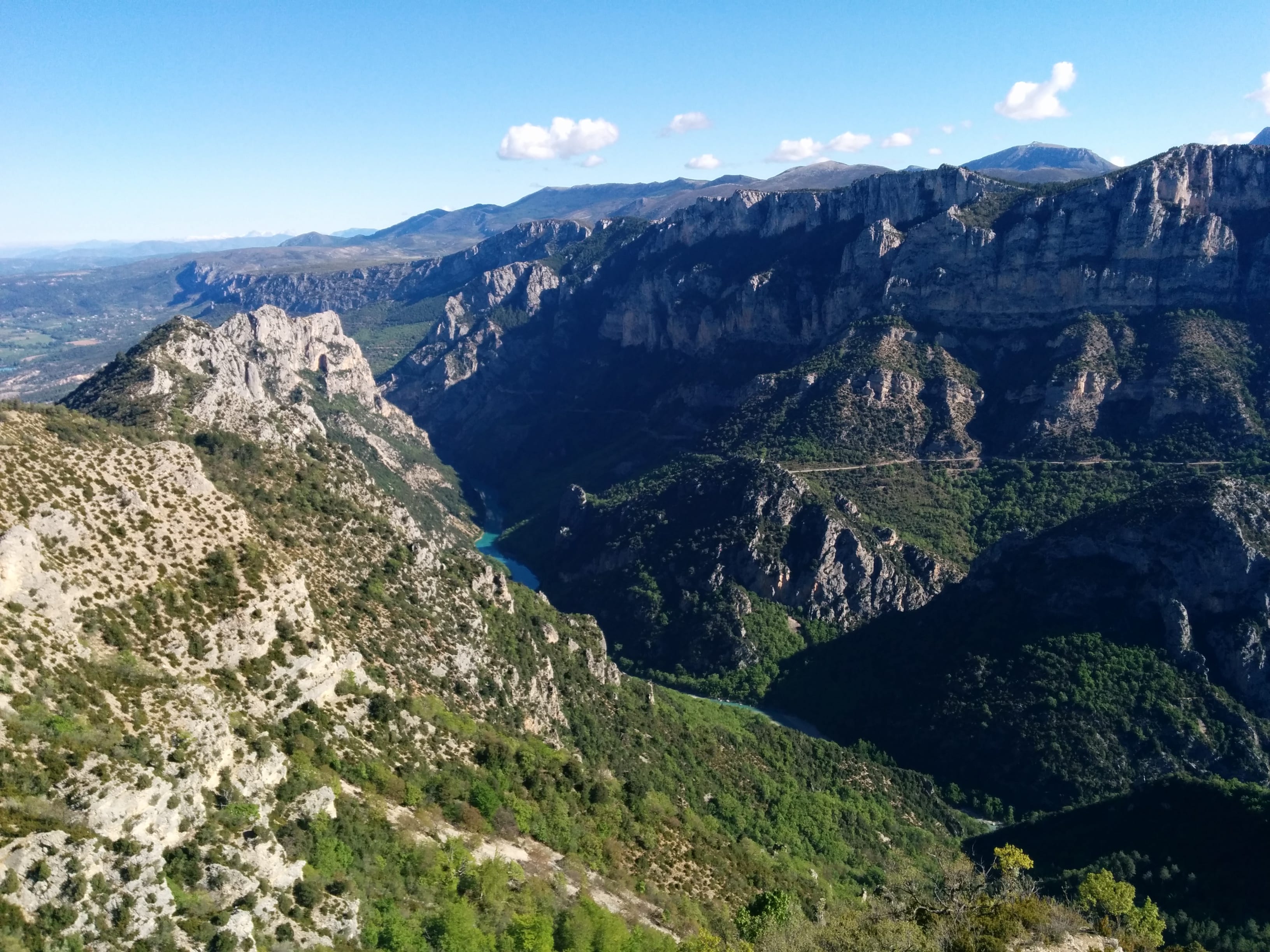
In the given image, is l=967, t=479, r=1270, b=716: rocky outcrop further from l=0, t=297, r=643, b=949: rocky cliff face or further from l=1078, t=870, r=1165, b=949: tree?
l=0, t=297, r=643, b=949: rocky cliff face

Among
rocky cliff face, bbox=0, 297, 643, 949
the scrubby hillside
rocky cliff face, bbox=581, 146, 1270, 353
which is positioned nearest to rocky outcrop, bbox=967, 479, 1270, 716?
the scrubby hillside

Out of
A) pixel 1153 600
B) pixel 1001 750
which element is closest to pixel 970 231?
pixel 1153 600

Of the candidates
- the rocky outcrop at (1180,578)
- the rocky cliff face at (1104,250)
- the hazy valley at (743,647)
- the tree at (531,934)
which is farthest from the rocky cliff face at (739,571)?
the tree at (531,934)

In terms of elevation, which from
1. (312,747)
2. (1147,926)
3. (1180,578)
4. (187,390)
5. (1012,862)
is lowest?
(1147,926)

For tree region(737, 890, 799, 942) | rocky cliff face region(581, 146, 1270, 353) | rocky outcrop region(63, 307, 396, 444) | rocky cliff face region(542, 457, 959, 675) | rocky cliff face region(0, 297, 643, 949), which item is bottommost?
rocky cliff face region(542, 457, 959, 675)

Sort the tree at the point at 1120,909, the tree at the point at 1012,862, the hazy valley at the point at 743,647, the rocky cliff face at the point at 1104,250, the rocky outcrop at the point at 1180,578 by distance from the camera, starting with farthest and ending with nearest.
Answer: the rocky cliff face at the point at 1104,250, the rocky outcrop at the point at 1180,578, the tree at the point at 1012,862, the tree at the point at 1120,909, the hazy valley at the point at 743,647

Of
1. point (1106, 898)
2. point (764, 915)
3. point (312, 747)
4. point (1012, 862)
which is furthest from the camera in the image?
point (1012, 862)

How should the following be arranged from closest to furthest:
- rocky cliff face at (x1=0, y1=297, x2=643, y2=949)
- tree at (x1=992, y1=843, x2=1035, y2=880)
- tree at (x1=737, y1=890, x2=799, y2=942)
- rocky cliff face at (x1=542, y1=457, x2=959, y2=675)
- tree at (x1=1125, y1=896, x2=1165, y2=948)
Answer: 1. rocky cliff face at (x1=0, y1=297, x2=643, y2=949)
2. tree at (x1=1125, y1=896, x2=1165, y2=948)
3. tree at (x1=737, y1=890, x2=799, y2=942)
4. tree at (x1=992, y1=843, x2=1035, y2=880)
5. rocky cliff face at (x1=542, y1=457, x2=959, y2=675)

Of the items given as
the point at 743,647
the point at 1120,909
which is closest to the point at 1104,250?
the point at 743,647

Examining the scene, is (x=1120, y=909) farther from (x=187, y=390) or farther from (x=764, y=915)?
(x=187, y=390)

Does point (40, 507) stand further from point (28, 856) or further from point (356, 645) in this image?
point (28, 856)

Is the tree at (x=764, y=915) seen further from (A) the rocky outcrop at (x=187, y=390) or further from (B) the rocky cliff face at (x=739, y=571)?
(B) the rocky cliff face at (x=739, y=571)
